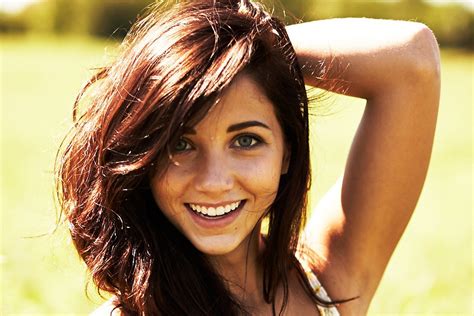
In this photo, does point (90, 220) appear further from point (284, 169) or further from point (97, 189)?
point (284, 169)

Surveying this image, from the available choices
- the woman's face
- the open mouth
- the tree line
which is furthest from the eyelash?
the tree line

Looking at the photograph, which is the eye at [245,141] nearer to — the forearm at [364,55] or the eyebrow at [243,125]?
the eyebrow at [243,125]

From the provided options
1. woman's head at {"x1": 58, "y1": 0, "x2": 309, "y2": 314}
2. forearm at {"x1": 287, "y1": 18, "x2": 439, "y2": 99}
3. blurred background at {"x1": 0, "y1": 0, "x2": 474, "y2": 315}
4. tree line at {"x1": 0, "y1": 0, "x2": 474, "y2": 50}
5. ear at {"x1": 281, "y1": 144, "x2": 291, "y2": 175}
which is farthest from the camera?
tree line at {"x1": 0, "y1": 0, "x2": 474, "y2": 50}

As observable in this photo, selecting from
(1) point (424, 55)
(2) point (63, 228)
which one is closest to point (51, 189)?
(2) point (63, 228)

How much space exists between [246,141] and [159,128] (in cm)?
25

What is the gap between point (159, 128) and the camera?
7.82 feet

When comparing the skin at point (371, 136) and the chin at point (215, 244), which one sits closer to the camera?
the chin at point (215, 244)

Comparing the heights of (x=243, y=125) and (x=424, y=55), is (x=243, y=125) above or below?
below

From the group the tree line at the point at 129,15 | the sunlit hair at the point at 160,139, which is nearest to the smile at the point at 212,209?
the sunlit hair at the point at 160,139

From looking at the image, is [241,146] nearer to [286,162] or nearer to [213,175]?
[213,175]

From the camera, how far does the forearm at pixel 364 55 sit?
2818 mm

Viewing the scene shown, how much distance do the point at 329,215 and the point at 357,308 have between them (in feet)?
1.00

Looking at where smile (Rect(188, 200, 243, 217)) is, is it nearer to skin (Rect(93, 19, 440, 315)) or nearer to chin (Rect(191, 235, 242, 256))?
chin (Rect(191, 235, 242, 256))

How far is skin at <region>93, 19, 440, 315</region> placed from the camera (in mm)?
2836
